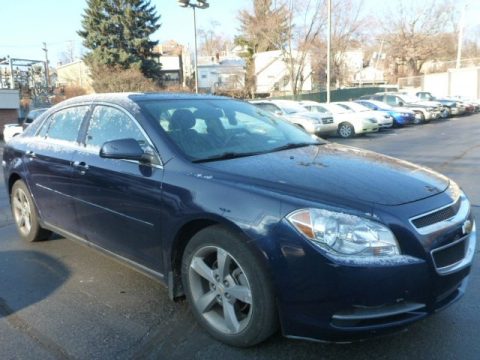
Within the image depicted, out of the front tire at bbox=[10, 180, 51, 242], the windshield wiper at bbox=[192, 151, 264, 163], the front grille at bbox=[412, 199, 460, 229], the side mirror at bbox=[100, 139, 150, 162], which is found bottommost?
the front tire at bbox=[10, 180, 51, 242]

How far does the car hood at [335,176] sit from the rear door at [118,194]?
0.54m

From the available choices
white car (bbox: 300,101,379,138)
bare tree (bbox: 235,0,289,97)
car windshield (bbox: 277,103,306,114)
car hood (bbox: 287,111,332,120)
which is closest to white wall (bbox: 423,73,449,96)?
bare tree (bbox: 235,0,289,97)

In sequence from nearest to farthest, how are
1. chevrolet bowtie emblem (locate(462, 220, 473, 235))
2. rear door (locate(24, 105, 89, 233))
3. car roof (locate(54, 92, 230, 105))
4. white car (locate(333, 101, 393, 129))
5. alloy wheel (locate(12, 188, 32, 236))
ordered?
chevrolet bowtie emblem (locate(462, 220, 473, 235)) → car roof (locate(54, 92, 230, 105)) → rear door (locate(24, 105, 89, 233)) → alloy wheel (locate(12, 188, 32, 236)) → white car (locate(333, 101, 393, 129))

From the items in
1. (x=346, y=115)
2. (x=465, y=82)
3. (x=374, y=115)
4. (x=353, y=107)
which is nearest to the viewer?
(x=346, y=115)

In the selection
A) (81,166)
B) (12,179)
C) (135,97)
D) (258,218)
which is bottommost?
(12,179)

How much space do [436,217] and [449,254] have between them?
229mm

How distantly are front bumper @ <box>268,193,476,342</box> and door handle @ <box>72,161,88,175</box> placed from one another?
81.3 inches

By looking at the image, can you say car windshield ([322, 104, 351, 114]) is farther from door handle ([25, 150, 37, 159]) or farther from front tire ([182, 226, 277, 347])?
front tire ([182, 226, 277, 347])

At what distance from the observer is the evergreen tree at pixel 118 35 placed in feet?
144

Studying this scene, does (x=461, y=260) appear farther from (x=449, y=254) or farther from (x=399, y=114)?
(x=399, y=114)

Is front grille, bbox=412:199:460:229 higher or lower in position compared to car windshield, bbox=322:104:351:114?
higher

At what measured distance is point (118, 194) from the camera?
3643 mm

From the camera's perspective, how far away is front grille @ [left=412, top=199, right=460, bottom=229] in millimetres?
2655


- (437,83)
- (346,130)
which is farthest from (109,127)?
(437,83)
